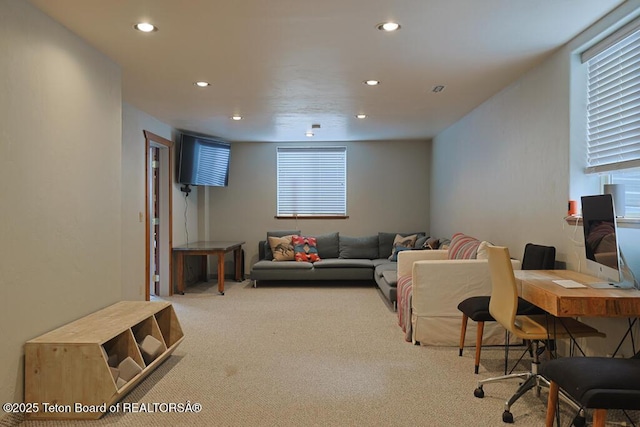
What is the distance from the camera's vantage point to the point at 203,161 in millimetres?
7051

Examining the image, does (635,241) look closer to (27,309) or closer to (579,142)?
(579,142)

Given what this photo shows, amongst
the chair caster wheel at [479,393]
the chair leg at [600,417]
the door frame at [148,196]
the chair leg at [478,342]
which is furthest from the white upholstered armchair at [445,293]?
the door frame at [148,196]

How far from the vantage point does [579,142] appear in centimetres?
324

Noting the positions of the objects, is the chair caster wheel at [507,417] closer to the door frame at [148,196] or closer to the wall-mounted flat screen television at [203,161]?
the door frame at [148,196]

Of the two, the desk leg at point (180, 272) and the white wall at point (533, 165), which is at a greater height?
the white wall at point (533, 165)

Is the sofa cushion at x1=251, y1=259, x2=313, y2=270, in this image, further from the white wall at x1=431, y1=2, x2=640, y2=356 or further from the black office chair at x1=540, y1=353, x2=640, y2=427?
the black office chair at x1=540, y1=353, x2=640, y2=427

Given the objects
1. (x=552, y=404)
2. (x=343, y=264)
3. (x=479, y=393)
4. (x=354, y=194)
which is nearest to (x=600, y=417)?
(x=552, y=404)

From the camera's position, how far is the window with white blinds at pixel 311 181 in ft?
26.3

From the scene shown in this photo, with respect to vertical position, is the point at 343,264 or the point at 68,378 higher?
the point at 343,264

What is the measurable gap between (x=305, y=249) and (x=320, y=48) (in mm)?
4416

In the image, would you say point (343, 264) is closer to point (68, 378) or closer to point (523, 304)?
point (523, 304)

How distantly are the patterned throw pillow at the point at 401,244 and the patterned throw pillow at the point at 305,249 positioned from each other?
1.21 m

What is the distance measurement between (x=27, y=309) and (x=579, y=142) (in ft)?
12.2

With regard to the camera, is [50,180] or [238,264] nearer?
[50,180]
